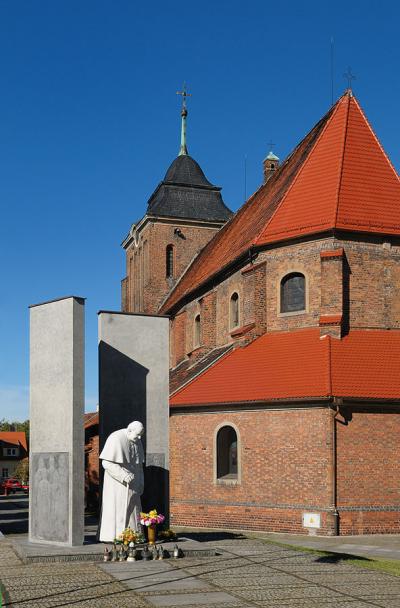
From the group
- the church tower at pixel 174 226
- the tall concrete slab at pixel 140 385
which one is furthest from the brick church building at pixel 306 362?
the church tower at pixel 174 226

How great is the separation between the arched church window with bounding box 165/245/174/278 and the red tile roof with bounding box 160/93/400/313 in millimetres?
12432

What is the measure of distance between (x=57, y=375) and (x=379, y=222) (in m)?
13.4

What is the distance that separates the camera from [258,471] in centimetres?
2367

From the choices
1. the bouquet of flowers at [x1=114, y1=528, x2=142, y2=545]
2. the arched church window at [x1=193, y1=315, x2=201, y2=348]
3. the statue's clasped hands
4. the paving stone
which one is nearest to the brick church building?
the arched church window at [x1=193, y1=315, x2=201, y2=348]

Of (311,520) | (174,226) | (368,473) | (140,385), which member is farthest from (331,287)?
(174,226)

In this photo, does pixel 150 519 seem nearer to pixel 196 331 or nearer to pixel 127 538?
pixel 127 538

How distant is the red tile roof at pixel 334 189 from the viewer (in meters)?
26.3

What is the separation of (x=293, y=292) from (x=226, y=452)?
5.77 metres

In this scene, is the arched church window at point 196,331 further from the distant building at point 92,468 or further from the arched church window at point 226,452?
the arched church window at point 226,452

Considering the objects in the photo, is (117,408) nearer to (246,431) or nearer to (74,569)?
(74,569)

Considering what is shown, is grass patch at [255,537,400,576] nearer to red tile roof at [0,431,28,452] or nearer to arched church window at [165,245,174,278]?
arched church window at [165,245,174,278]

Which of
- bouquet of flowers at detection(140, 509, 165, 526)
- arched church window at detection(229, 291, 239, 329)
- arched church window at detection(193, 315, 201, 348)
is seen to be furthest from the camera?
arched church window at detection(193, 315, 201, 348)

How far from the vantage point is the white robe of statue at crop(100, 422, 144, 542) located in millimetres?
16531

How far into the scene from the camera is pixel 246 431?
79.4ft
